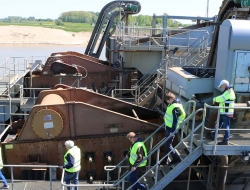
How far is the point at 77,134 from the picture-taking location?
820 cm

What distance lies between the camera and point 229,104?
20.8 ft

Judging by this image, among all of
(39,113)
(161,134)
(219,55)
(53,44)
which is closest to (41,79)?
(39,113)

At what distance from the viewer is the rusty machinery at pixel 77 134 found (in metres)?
7.96

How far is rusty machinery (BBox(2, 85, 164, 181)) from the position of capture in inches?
313

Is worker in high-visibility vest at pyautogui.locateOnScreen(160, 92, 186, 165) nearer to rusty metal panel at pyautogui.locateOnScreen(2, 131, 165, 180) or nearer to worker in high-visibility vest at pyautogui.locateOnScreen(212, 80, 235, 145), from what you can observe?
worker in high-visibility vest at pyautogui.locateOnScreen(212, 80, 235, 145)

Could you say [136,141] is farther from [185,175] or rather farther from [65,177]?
[185,175]

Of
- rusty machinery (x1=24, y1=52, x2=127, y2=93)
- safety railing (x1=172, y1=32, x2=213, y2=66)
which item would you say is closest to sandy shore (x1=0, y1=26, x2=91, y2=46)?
rusty machinery (x1=24, y1=52, x2=127, y2=93)

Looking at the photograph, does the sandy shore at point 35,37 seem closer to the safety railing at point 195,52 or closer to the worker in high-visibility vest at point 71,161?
the safety railing at point 195,52

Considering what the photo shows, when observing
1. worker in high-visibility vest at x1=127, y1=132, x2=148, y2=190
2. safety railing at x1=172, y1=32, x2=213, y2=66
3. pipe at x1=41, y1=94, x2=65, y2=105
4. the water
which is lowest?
worker in high-visibility vest at x1=127, y1=132, x2=148, y2=190

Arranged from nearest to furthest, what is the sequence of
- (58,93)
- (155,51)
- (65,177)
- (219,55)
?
(65,177) → (219,55) → (58,93) → (155,51)

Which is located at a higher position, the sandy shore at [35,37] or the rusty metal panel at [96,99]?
the sandy shore at [35,37]

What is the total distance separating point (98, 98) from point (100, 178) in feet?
8.07

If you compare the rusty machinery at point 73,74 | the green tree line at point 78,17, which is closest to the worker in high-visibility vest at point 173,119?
the rusty machinery at point 73,74

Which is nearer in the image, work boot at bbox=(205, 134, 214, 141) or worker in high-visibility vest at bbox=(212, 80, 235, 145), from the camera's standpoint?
worker in high-visibility vest at bbox=(212, 80, 235, 145)
